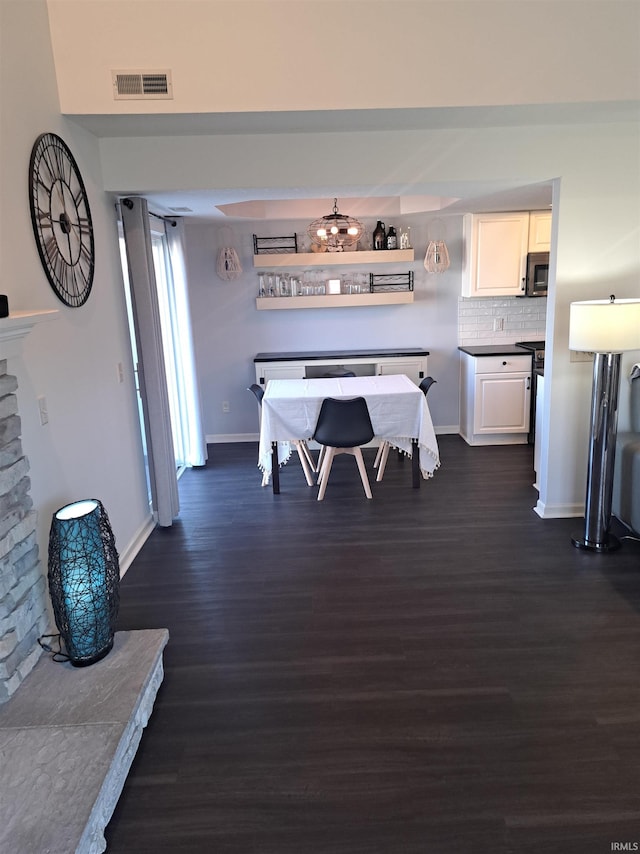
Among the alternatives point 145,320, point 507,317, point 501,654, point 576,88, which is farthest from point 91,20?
point 507,317

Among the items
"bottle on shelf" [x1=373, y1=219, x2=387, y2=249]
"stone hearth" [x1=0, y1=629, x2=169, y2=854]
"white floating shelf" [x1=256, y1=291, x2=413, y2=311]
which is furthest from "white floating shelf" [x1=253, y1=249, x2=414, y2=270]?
"stone hearth" [x1=0, y1=629, x2=169, y2=854]

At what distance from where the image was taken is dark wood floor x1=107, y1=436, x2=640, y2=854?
1.76 meters

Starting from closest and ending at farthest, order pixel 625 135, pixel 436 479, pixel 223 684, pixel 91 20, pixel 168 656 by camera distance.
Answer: pixel 223 684 → pixel 168 656 → pixel 91 20 → pixel 625 135 → pixel 436 479

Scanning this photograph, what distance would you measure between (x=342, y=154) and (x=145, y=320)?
1587 millimetres

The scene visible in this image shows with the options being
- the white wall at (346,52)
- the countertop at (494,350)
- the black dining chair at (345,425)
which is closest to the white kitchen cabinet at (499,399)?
the countertop at (494,350)

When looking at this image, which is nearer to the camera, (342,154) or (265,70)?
(265,70)

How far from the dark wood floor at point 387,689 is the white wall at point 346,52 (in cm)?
246

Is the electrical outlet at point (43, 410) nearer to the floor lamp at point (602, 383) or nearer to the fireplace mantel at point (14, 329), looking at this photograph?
the fireplace mantel at point (14, 329)

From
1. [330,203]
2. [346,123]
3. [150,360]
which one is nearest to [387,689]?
[150,360]

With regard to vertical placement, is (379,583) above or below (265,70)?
below

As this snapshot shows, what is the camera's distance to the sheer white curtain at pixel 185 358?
199 inches

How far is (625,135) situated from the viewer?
3391mm

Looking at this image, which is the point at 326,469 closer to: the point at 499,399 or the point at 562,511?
the point at 562,511

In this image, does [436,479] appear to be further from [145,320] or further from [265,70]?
[265,70]
